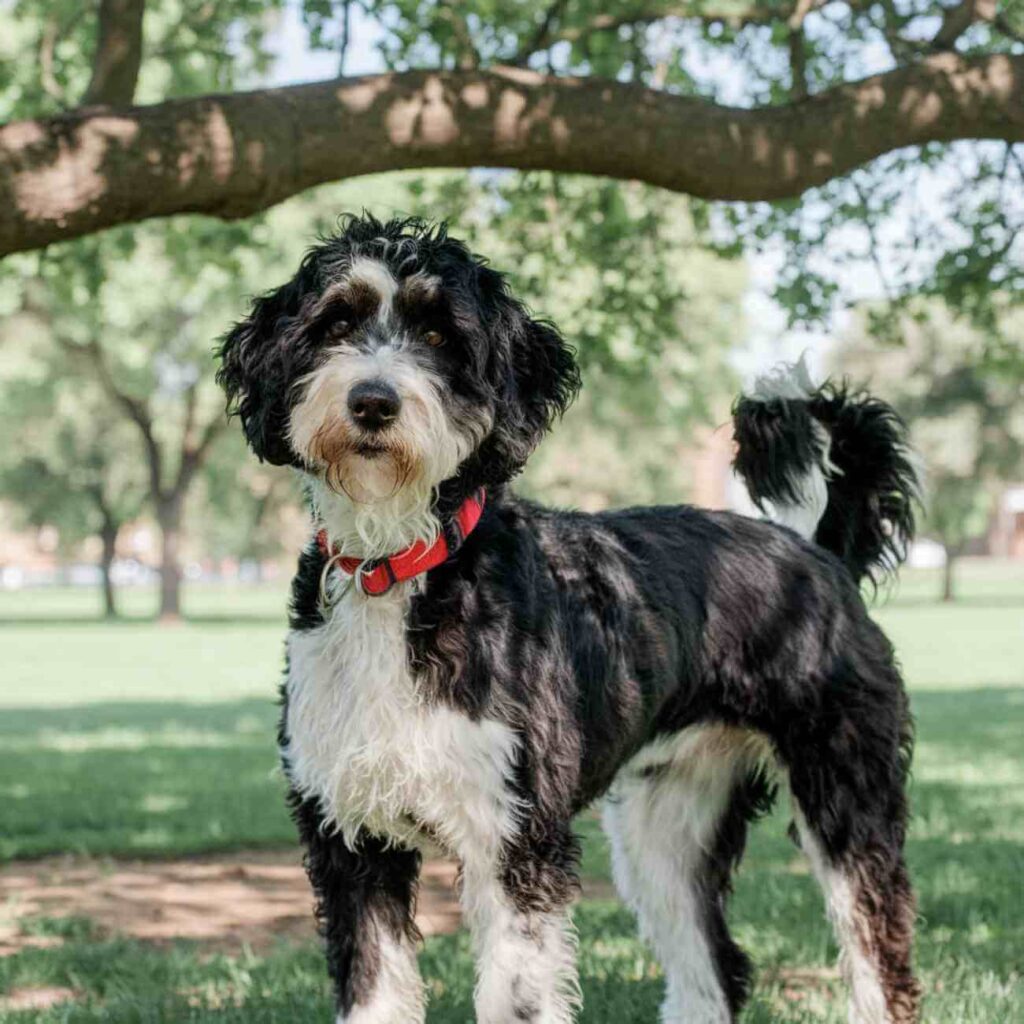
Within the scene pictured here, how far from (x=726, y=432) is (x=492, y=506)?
214cm

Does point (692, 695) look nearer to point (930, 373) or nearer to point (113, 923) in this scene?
point (113, 923)

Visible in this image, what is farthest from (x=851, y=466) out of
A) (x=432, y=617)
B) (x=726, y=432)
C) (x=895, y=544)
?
(x=432, y=617)

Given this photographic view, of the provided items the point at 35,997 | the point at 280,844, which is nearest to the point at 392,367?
the point at 35,997

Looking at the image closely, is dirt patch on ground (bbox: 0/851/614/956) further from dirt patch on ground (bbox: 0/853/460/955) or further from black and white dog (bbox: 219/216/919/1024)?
black and white dog (bbox: 219/216/919/1024)

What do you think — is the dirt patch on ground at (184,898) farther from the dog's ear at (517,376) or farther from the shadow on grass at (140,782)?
the dog's ear at (517,376)

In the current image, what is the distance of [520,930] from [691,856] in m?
1.32

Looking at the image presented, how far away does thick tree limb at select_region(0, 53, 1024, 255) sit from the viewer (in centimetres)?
514

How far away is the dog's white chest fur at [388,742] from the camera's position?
3.36 m

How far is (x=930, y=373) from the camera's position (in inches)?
A: 1715

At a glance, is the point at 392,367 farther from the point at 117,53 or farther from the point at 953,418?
the point at 953,418

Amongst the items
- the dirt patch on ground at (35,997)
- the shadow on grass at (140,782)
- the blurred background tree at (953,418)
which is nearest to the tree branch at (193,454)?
the blurred background tree at (953,418)

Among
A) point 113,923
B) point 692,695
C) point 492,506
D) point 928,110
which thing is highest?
point 928,110

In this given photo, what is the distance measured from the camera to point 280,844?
7848 millimetres

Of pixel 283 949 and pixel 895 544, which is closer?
pixel 895 544
